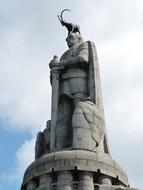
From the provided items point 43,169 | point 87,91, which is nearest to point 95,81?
point 87,91

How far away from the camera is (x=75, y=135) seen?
17.8 m

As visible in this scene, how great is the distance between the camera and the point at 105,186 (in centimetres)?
1639

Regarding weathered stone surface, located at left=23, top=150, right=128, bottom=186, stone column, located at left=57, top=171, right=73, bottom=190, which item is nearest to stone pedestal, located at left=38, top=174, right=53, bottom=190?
weathered stone surface, located at left=23, top=150, right=128, bottom=186

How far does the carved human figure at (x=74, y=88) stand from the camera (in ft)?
61.2

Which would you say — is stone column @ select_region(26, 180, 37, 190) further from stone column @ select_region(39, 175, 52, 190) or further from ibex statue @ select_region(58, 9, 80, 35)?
ibex statue @ select_region(58, 9, 80, 35)

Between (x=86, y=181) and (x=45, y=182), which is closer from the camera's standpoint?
(x=86, y=181)

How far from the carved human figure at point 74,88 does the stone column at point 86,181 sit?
182 centimetres

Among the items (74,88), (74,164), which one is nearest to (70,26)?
(74,88)

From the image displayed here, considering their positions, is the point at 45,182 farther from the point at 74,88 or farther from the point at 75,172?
the point at 74,88

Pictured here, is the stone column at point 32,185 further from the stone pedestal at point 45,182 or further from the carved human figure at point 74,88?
the carved human figure at point 74,88

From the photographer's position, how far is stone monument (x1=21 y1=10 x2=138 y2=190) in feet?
54.4

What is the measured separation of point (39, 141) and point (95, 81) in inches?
140

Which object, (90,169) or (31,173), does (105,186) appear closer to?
(90,169)

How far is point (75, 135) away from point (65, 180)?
2080 millimetres
